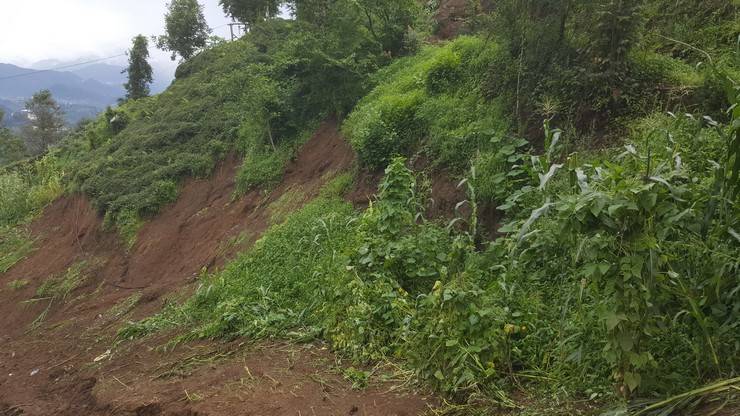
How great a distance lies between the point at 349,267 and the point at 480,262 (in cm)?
128

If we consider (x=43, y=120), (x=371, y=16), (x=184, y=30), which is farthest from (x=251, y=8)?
(x=43, y=120)

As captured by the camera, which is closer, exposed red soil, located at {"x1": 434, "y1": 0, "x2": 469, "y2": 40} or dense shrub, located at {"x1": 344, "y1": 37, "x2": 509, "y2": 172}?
dense shrub, located at {"x1": 344, "y1": 37, "x2": 509, "y2": 172}

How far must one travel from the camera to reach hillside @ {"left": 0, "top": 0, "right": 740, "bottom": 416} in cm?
271

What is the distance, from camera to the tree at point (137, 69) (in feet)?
103

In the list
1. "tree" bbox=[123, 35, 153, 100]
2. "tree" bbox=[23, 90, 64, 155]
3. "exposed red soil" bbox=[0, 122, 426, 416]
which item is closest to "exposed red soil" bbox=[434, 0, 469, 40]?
"exposed red soil" bbox=[0, 122, 426, 416]

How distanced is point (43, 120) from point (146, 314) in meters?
43.9

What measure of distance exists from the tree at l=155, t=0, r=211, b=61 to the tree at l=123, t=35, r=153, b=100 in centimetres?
252

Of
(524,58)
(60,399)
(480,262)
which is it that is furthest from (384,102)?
(60,399)

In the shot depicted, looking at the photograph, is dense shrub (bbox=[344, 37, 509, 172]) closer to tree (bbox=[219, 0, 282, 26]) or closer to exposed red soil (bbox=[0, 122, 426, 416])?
exposed red soil (bbox=[0, 122, 426, 416])

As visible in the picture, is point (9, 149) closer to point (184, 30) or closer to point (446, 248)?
point (184, 30)

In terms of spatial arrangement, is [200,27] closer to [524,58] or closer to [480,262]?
[524,58]

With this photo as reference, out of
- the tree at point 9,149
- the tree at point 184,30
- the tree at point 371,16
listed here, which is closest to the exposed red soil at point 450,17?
the tree at point 371,16

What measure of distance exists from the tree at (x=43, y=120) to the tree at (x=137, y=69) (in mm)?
16063

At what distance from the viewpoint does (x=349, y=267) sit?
526cm
